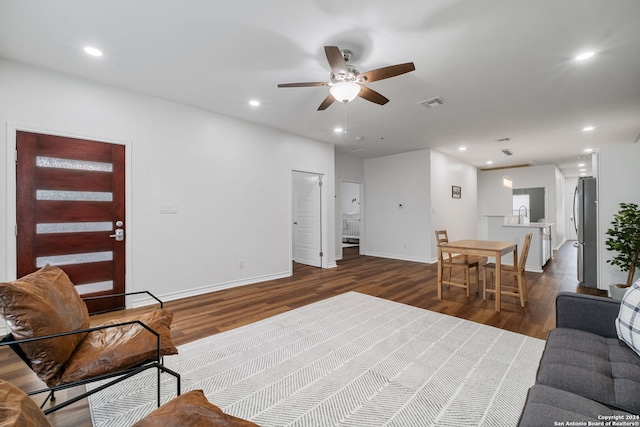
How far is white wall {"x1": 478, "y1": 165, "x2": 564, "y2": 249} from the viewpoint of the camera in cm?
865

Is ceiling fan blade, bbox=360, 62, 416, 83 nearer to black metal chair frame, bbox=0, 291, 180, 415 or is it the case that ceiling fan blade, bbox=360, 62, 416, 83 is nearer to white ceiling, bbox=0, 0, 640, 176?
white ceiling, bbox=0, 0, 640, 176

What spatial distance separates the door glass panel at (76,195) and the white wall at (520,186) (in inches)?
352

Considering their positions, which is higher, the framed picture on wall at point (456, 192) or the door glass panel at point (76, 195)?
the framed picture on wall at point (456, 192)

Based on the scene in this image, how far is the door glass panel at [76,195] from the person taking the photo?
289 centimetres

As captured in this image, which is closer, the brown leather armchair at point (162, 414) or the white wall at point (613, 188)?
the brown leather armchair at point (162, 414)

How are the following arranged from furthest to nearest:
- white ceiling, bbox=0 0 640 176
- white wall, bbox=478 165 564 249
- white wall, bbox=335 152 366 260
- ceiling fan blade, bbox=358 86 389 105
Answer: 1. white wall, bbox=478 165 564 249
2. white wall, bbox=335 152 366 260
3. ceiling fan blade, bbox=358 86 389 105
4. white ceiling, bbox=0 0 640 176

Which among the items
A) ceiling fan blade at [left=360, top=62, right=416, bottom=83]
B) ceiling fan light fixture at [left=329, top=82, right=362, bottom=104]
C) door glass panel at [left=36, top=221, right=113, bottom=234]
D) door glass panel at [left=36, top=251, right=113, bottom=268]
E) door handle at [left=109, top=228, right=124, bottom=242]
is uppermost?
ceiling fan blade at [left=360, top=62, right=416, bottom=83]

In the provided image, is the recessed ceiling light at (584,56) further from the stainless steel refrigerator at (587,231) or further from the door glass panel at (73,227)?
the door glass panel at (73,227)

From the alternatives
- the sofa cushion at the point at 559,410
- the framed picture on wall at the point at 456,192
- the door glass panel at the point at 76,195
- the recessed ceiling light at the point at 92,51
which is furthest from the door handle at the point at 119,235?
the framed picture on wall at the point at 456,192

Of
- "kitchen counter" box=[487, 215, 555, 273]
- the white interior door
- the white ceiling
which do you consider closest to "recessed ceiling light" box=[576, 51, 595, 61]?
the white ceiling

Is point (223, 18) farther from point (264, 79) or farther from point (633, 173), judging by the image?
point (633, 173)

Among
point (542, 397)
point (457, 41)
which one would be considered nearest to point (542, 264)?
point (457, 41)

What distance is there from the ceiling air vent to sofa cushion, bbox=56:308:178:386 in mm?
3877

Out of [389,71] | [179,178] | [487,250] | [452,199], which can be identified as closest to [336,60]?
[389,71]
